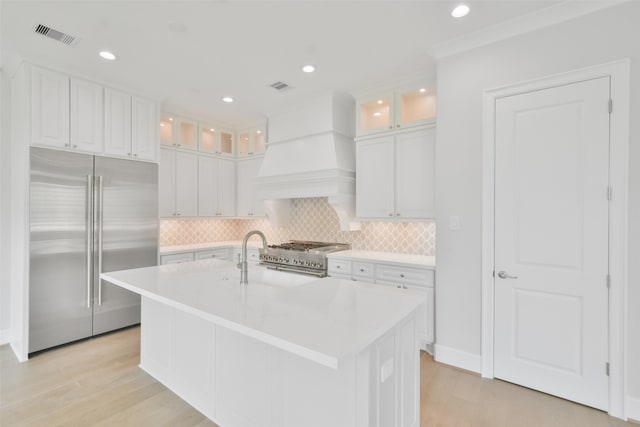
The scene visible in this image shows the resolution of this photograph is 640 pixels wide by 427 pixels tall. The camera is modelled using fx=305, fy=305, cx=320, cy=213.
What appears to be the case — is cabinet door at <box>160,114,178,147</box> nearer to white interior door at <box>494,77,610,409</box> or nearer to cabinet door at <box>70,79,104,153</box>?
cabinet door at <box>70,79,104,153</box>

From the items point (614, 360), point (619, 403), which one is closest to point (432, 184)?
point (614, 360)

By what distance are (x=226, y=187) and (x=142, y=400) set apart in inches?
131

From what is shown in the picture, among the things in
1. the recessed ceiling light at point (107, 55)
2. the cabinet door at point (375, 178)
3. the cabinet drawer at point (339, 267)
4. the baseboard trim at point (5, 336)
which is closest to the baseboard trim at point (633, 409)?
the cabinet door at point (375, 178)

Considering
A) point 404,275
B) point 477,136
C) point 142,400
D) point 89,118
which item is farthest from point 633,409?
point 89,118

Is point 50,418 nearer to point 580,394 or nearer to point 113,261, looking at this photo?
point 113,261

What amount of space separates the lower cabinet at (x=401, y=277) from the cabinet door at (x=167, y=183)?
241 centimetres

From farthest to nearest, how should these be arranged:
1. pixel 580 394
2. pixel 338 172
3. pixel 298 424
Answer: pixel 338 172 → pixel 580 394 → pixel 298 424

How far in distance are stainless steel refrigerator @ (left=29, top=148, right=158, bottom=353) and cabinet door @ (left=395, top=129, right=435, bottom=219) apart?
2932 mm

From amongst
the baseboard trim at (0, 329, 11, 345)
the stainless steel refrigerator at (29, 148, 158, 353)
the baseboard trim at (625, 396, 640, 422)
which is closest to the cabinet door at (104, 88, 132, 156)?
the stainless steel refrigerator at (29, 148, 158, 353)

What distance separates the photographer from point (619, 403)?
2.03 metres

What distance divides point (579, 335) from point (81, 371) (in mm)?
3971

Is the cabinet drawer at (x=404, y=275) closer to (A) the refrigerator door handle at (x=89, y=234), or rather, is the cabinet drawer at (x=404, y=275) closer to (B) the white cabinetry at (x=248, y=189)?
(B) the white cabinetry at (x=248, y=189)

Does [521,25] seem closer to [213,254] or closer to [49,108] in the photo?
[49,108]

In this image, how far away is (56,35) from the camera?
8.07 feet
